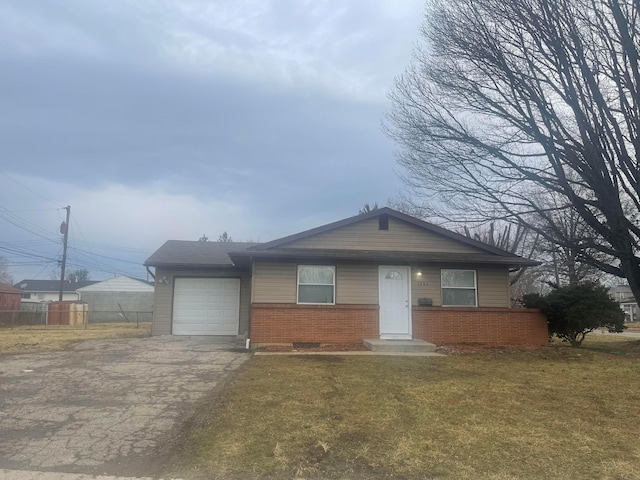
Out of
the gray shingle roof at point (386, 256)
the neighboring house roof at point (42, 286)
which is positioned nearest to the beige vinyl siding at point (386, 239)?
the gray shingle roof at point (386, 256)

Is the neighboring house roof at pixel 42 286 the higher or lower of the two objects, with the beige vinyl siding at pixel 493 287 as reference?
higher

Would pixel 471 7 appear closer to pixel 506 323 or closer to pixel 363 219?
pixel 363 219

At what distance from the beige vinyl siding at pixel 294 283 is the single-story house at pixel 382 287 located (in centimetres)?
3

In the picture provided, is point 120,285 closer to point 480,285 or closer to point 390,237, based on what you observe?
point 390,237

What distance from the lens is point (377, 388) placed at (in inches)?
264

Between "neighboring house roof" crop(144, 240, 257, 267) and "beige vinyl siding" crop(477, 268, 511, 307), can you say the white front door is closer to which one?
"beige vinyl siding" crop(477, 268, 511, 307)

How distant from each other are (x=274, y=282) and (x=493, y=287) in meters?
6.35

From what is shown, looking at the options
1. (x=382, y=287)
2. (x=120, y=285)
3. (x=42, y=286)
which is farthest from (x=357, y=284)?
→ (x=42, y=286)

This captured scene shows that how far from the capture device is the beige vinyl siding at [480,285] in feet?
43.0

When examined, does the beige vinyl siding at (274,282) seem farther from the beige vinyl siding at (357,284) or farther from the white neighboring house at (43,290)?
the white neighboring house at (43,290)

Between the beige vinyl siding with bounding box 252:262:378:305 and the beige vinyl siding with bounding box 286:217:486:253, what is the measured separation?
2.79 feet

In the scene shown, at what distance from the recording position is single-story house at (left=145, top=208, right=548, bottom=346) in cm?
1189

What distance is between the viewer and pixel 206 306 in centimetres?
1581

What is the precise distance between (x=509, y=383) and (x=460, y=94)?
8847 millimetres
